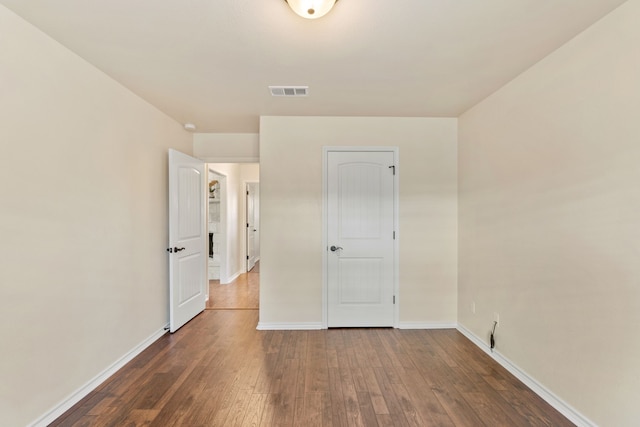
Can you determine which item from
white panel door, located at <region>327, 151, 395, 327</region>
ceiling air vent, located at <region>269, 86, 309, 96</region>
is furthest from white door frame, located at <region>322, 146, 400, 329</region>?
ceiling air vent, located at <region>269, 86, 309, 96</region>

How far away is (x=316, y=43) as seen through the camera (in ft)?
6.42

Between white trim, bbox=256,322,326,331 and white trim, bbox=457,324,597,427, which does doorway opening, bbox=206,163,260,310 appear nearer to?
white trim, bbox=256,322,326,331

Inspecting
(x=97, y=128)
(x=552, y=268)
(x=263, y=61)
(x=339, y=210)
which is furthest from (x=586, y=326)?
(x=97, y=128)

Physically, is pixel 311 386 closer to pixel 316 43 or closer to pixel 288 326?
pixel 288 326

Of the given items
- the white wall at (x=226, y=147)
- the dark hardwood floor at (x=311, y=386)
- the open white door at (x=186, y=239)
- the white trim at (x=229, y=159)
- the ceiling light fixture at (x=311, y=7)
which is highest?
the ceiling light fixture at (x=311, y=7)

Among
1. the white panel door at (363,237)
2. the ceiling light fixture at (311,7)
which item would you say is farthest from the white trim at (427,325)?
the ceiling light fixture at (311,7)

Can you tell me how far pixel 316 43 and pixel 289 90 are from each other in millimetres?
776

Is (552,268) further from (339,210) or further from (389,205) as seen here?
(339,210)

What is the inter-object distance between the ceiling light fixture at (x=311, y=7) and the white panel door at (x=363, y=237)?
1922 millimetres

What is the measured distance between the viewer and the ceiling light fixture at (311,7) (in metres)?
1.48

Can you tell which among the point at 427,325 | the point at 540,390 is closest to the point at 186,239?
the point at 427,325

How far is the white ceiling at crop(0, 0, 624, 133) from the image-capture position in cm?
163

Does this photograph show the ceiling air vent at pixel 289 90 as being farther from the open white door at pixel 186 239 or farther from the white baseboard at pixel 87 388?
the white baseboard at pixel 87 388

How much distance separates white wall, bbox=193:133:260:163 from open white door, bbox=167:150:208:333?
10.1 inches
